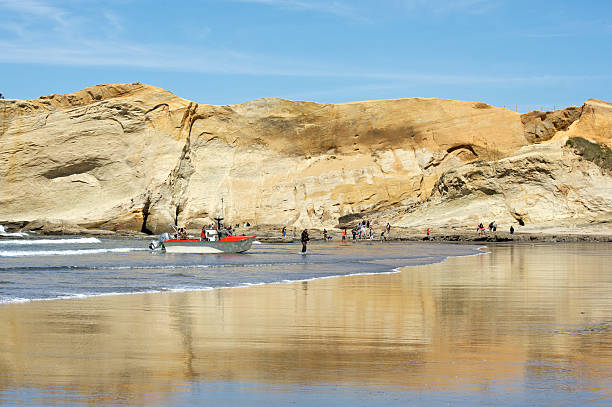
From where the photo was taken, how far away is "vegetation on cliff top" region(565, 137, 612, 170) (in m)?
57.4

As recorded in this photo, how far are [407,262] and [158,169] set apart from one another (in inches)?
1672

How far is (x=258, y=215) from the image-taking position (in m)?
66.1

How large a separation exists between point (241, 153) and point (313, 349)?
6195 cm

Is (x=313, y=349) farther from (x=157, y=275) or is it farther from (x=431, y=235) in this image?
(x=431, y=235)

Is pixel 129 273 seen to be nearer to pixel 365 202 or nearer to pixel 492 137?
pixel 365 202

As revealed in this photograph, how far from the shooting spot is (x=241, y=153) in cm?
7000

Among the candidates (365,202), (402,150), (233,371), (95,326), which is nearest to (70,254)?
(95,326)

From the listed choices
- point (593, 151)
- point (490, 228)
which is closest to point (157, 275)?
point (490, 228)

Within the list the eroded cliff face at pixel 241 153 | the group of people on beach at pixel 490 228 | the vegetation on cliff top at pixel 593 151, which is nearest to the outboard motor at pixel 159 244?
the group of people on beach at pixel 490 228

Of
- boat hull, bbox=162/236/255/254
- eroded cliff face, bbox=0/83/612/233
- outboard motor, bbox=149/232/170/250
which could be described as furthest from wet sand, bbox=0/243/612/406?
eroded cliff face, bbox=0/83/612/233

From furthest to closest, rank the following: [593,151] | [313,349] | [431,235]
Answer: [593,151] < [431,235] < [313,349]

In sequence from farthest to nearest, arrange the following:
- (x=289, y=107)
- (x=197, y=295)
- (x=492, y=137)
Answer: (x=289, y=107) < (x=492, y=137) < (x=197, y=295)

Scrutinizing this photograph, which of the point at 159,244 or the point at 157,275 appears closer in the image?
the point at 157,275

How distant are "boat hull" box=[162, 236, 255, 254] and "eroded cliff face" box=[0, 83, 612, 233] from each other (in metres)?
27.3
